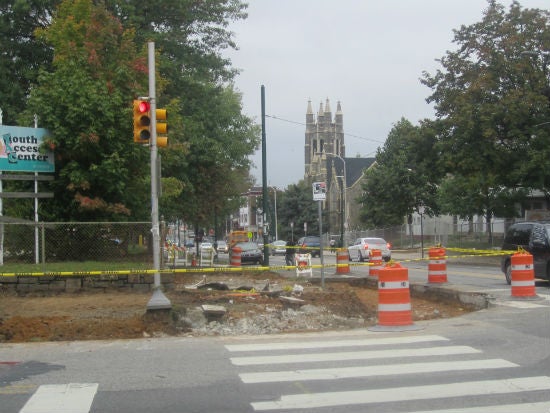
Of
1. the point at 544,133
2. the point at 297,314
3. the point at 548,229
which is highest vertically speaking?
the point at 544,133

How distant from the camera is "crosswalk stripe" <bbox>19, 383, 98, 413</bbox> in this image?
20.3 feet

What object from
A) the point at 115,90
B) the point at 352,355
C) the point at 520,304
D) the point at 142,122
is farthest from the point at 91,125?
the point at 520,304

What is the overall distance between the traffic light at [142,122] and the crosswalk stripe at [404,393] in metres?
6.62

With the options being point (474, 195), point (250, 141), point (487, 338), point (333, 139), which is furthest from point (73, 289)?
point (333, 139)

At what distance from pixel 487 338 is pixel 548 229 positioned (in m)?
8.89

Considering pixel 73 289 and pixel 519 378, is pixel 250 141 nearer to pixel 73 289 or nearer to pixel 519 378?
pixel 73 289

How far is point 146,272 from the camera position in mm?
15469

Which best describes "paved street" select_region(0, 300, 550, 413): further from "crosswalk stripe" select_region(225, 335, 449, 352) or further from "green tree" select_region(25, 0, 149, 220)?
"green tree" select_region(25, 0, 149, 220)

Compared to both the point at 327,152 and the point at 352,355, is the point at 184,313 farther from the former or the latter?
the point at 327,152

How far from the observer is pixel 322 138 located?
125000 mm

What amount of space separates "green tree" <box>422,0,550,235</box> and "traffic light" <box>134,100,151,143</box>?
84.1ft

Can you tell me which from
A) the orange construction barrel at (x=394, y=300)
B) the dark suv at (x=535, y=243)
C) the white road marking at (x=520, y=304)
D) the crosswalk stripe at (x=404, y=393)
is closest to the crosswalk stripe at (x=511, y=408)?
the crosswalk stripe at (x=404, y=393)

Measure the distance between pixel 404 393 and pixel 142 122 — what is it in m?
7.33

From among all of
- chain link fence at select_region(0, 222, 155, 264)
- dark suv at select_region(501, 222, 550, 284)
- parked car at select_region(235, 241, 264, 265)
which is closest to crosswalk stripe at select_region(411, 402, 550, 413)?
dark suv at select_region(501, 222, 550, 284)
